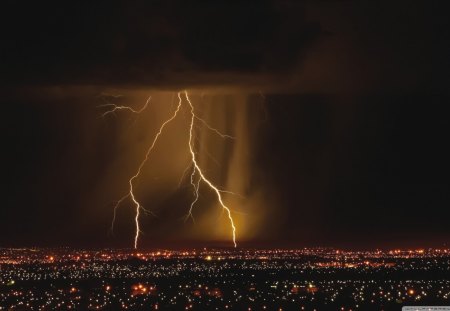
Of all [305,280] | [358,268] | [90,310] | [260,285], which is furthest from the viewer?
[358,268]

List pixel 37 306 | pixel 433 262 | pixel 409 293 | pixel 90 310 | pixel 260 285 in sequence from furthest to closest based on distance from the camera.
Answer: pixel 433 262, pixel 260 285, pixel 409 293, pixel 37 306, pixel 90 310

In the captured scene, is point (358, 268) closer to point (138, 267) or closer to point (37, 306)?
point (138, 267)

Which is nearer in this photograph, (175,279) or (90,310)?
(90,310)

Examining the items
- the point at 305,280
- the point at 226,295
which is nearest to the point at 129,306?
the point at 226,295

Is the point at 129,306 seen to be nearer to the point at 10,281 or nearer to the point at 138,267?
the point at 10,281

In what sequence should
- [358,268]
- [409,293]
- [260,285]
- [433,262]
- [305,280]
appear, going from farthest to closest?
[433,262] → [358,268] → [305,280] → [260,285] → [409,293]

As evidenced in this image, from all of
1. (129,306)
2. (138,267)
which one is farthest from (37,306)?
(138,267)
